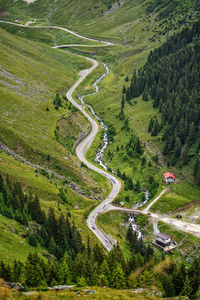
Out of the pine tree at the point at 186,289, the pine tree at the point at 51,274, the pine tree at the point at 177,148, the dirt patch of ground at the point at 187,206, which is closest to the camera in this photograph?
the pine tree at the point at 51,274

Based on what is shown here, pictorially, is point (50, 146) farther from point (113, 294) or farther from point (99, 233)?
point (113, 294)

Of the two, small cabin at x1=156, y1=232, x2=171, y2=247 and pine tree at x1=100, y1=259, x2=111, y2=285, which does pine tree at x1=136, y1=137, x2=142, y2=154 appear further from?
pine tree at x1=100, y1=259, x2=111, y2=285

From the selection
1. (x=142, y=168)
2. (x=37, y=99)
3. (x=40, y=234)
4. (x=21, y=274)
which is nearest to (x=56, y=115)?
(x=37, y=99)

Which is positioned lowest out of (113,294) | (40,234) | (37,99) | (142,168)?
(142,168)

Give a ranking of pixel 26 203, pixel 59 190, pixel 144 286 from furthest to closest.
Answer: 1. pixel 59 190
2. pixel 26 203
3. pixel 144 286

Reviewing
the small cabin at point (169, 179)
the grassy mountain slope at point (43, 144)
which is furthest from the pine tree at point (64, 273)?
the small cabin at point (169, 179)

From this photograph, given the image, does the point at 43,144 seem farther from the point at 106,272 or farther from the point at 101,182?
the point at 106,272

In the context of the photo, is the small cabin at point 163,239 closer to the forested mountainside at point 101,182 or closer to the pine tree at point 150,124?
the forested mountainside at point 101,182
